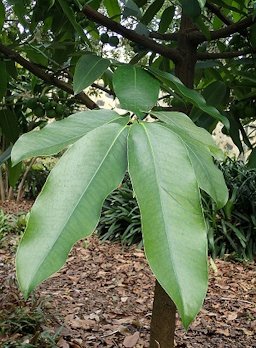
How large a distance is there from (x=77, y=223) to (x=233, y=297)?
2.58m

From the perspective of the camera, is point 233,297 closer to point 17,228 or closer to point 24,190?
point 17,228

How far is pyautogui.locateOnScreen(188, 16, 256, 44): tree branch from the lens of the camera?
0.88 meters

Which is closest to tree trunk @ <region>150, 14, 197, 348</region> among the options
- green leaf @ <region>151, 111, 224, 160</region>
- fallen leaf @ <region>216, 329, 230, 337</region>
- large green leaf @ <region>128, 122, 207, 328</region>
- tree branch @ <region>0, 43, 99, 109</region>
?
tree branch @ <region>0, 43, 99, 109</region>

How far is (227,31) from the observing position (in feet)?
3.00

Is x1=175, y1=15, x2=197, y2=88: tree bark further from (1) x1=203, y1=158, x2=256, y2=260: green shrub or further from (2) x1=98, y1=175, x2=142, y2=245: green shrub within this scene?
(2) x1=98, y1=175, x2=142, y2=245: green shrub

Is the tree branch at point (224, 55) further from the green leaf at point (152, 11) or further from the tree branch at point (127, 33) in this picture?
the green leaf at point (152, 11)

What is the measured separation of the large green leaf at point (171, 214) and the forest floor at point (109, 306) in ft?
5.35

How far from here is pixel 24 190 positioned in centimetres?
518

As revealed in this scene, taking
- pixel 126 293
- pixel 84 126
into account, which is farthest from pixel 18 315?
pixel 84 126

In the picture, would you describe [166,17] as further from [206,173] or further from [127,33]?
[206,173]

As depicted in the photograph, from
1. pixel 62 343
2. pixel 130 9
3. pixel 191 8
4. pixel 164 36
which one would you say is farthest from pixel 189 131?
pixel 62 343

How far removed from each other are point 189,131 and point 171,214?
0.52 feet

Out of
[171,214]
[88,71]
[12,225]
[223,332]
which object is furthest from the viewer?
[12,225]

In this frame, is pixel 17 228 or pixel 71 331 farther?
pixel 17 228
